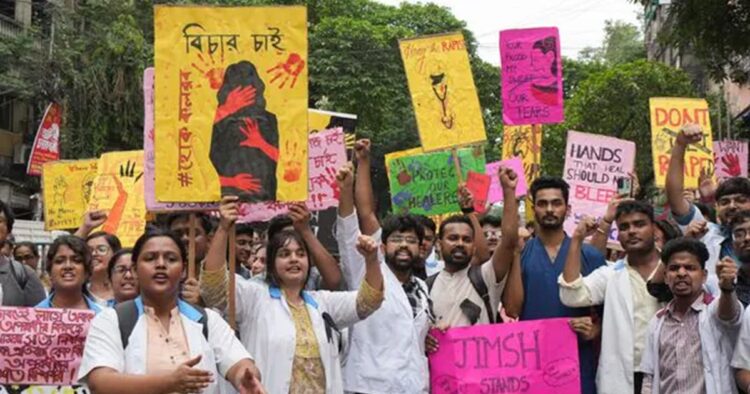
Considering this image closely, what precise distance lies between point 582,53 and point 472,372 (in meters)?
53.4

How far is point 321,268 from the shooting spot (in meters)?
5.95

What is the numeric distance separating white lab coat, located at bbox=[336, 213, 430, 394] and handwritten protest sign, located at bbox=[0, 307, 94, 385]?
1.39 m

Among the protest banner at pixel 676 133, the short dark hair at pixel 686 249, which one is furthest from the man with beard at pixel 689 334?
the protest banner at pixel 676 133

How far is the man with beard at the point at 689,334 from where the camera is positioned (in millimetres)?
5457

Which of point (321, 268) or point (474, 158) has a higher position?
point (474, 158)

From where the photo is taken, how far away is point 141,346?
4.29m

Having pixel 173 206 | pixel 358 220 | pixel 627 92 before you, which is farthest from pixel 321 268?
pixel 627 92

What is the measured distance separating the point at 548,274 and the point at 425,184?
3.95m

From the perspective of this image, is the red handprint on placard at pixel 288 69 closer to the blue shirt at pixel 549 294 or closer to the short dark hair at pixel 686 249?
the blue shirt at pixel 549 294

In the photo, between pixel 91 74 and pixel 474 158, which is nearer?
pixel 474 158

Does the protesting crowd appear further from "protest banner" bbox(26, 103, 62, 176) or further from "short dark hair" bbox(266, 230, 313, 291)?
"protest banner" bbox(26, 103, 62, 176)

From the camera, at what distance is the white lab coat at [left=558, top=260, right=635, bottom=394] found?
5.84 m

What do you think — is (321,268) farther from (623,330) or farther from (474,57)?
(474,57)

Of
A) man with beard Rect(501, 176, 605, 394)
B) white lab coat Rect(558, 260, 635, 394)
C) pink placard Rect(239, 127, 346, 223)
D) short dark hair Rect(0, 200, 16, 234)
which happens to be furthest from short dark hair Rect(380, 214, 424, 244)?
short dark hair Rect(0, 200, 16, 234)
